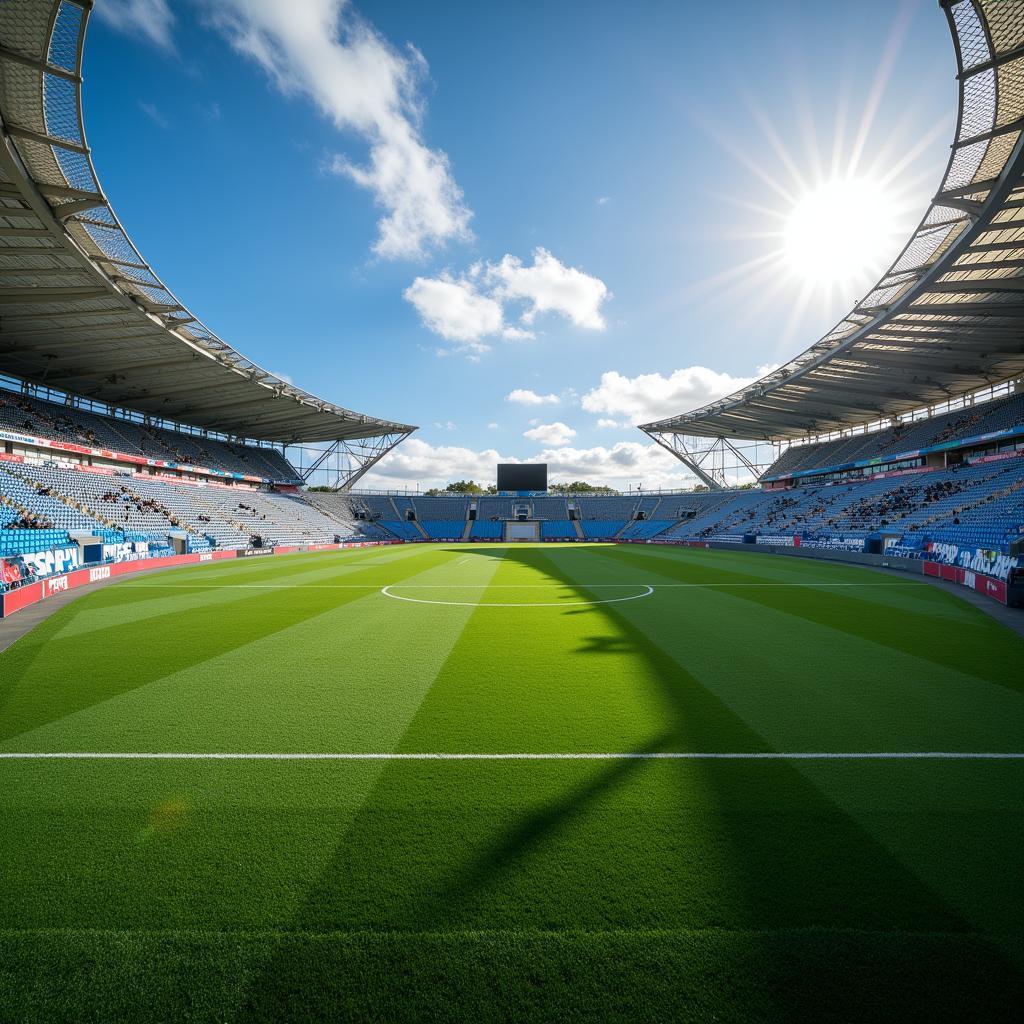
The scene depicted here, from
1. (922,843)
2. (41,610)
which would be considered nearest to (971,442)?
(922,843)

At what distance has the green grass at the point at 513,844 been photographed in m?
2.38

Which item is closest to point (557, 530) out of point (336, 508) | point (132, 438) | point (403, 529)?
point (403, 529)

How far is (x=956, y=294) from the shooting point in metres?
24.2

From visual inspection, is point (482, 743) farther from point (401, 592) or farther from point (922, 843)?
point (401, 592)

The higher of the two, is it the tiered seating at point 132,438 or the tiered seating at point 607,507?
the tiered seating at point 132,438

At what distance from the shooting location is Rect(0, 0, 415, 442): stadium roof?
537 inches

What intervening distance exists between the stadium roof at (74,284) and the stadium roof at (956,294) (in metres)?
24.7

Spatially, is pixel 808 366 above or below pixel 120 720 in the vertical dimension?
above

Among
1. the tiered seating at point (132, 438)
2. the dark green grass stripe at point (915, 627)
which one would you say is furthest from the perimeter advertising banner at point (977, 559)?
the tiered seating at point (132, 438)

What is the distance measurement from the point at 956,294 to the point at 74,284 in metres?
43.3

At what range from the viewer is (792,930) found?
265cm

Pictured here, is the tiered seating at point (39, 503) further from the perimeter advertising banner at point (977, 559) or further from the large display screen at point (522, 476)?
the large display screen at point (522, 476)

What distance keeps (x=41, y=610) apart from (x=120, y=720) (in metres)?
11.0

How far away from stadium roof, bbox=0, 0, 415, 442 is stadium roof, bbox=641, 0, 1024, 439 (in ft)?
80.9
